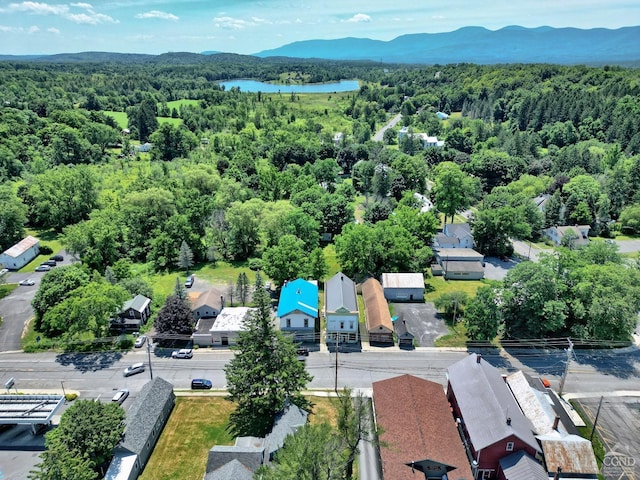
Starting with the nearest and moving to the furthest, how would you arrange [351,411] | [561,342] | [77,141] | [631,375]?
[351,411] < [631,375] < [561,342] < [77,141]

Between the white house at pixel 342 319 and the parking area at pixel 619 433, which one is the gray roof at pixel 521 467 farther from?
the white house at pixel 342 319

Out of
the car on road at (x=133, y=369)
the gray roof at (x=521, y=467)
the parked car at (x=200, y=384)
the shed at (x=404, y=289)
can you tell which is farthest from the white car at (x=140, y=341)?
the gray roof at (x=521, y=467)

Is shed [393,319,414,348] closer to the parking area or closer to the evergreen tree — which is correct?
the evergreen tree

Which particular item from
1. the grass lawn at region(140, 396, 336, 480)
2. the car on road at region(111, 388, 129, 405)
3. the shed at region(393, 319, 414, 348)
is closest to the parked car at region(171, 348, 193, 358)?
the grass lawn at region(140, 396, 336, 480)

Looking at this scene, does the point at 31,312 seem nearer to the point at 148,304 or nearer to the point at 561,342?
the point at 148,304

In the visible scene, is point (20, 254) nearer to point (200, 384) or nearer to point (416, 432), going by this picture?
point (200, 384)

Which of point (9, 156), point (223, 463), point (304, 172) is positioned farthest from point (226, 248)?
point (9, 156)
